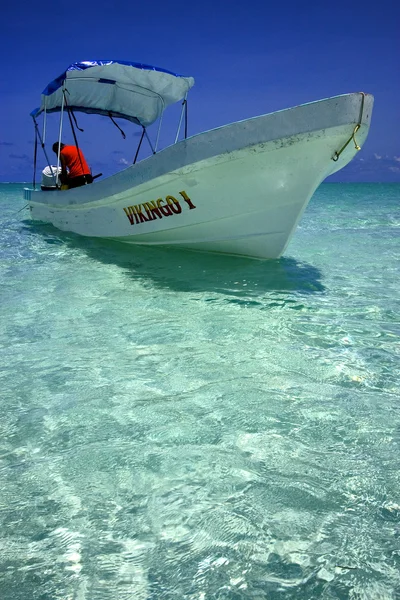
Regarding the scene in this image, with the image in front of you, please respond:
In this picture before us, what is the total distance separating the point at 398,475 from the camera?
174 cm

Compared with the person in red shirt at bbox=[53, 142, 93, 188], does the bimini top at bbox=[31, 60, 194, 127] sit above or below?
above

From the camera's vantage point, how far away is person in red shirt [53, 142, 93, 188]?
8.48 metres

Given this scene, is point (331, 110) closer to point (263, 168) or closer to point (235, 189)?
point (263, 168)

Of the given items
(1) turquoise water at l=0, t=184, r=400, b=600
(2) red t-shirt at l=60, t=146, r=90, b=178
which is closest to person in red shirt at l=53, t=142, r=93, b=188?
(2) red t-shirt at l=60, t=146, r=90, b=178

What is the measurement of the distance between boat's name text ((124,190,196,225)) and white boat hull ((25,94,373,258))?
0.04ft

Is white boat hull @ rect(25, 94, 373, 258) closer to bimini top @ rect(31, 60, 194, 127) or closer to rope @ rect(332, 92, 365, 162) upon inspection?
rope @ rect(332, 92, 365, 162)

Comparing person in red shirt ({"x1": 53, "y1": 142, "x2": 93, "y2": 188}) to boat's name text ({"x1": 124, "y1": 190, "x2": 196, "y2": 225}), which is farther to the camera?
person in red shirt ({"x1": 53, "y1": 142, "x2": 93, "y2": 188})

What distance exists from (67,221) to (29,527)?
24.4 ft

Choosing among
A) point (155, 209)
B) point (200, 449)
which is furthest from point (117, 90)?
point (200, 449)

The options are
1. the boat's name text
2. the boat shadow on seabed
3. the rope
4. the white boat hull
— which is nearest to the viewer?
the rope

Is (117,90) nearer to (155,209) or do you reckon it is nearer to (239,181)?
(155,209)

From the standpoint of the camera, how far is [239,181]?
506 cm

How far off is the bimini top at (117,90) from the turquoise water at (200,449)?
15.0 feet

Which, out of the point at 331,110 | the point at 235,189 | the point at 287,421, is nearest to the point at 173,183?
the point at 235,189
